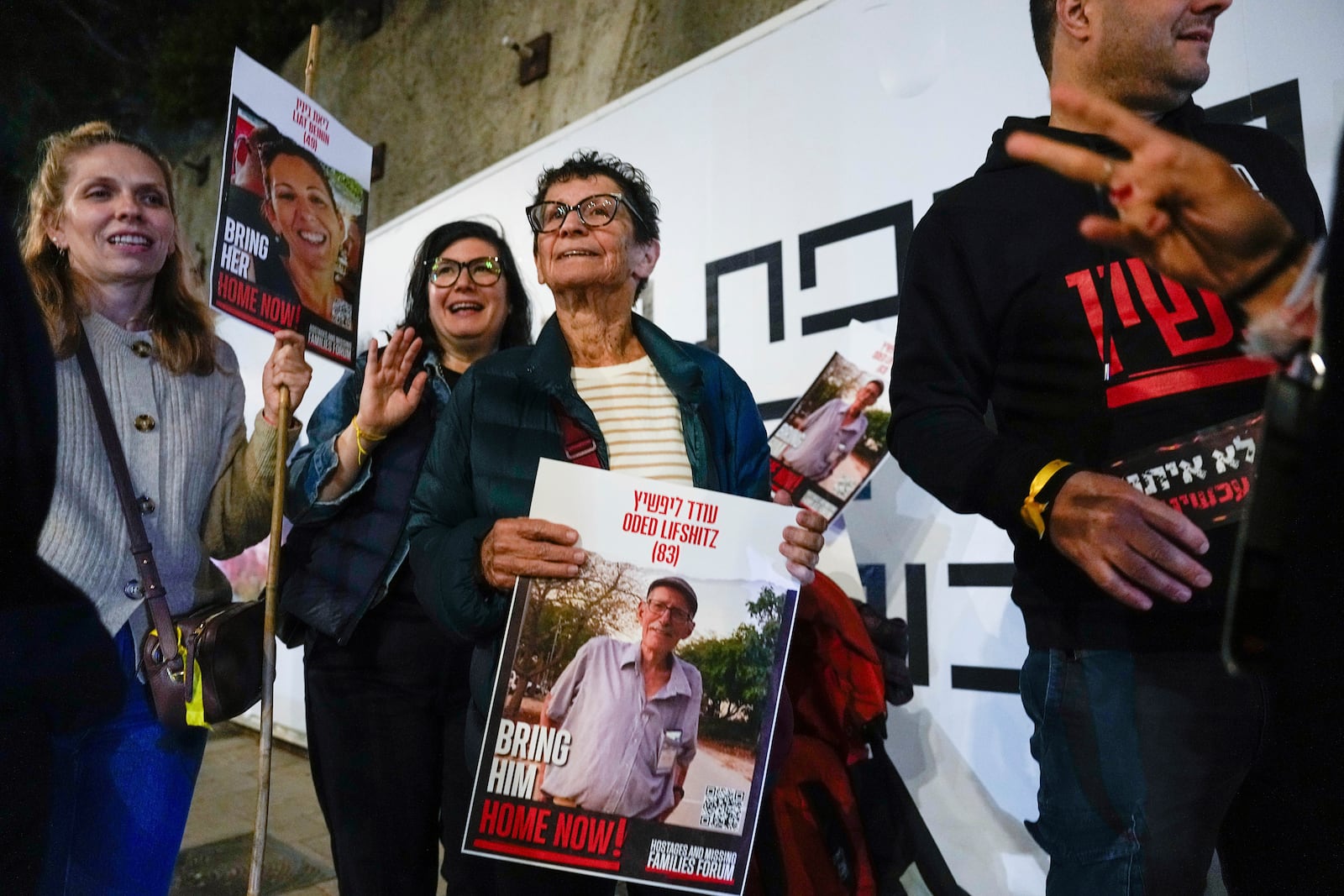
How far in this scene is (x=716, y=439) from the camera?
4.17 ft

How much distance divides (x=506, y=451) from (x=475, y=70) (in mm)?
3025

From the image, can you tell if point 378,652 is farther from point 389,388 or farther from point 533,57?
point 533,57

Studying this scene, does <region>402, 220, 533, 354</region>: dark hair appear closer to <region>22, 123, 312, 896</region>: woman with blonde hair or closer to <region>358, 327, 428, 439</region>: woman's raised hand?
<region>358, 327, 428, 439</region>: woman's raised hand

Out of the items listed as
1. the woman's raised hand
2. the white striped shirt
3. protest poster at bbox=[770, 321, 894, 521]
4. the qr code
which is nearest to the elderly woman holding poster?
the white striped shirt

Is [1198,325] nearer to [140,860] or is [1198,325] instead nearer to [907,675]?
[907,675]

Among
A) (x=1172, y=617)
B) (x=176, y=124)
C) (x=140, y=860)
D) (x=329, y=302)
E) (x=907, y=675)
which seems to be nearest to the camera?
(x=1172, y=617)

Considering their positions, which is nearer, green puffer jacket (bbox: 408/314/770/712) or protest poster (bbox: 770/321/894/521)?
green puffer jacket (bbox: 408/314/770/712)

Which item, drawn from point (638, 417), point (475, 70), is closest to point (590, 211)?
point (638, 417)

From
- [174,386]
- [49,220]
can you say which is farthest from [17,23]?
[174,386]

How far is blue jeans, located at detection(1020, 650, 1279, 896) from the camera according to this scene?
2.70 feet

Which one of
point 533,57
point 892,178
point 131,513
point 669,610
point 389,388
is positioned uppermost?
point 533,57

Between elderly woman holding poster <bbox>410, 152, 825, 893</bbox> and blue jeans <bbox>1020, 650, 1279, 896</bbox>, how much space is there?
0.39 m

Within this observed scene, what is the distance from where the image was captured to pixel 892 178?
84.6 inches

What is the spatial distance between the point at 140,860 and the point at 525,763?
61 cm
